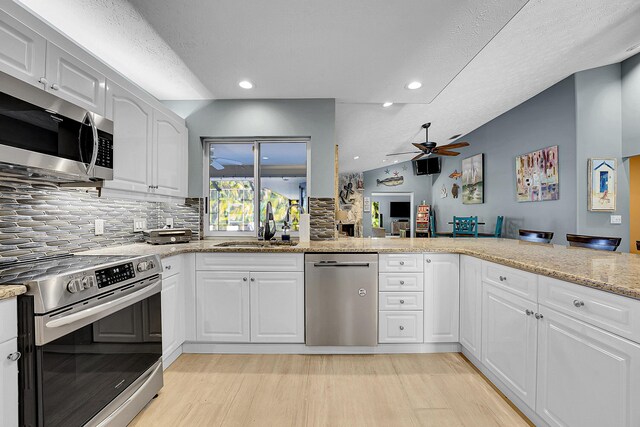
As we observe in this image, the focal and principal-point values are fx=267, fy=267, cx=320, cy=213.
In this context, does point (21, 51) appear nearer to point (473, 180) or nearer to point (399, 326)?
point (399, 326)

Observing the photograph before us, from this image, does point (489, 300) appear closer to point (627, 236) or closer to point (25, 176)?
point (25, 176)

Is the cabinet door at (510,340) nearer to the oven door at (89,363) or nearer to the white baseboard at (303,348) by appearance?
the white baseboard at (303,348)

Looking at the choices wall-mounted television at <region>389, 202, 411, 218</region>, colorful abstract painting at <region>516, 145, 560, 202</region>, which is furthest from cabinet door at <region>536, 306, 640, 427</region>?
wall-mounted television at <region>389, 202, 411, 218</region>

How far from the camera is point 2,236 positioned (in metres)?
1.49

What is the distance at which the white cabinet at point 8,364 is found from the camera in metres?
0.96

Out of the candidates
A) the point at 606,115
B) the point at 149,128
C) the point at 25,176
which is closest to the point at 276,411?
the point at 25,176

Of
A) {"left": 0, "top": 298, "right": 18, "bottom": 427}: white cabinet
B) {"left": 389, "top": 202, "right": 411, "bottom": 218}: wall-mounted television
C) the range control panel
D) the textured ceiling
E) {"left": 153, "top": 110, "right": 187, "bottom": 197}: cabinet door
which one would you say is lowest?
{"left": 0, "top": 298, "right": 18, "bottom": 427}: white cabinet

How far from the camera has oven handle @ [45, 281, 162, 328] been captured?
43.2 inches

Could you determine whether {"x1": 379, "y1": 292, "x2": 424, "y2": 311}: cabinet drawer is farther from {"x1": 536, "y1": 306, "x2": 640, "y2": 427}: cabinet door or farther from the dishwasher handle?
{"x1": 536, "y1": 306, "x2": 640, "y2": 427}: cabinet door

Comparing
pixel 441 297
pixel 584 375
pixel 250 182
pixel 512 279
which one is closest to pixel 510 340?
pixel 512 279

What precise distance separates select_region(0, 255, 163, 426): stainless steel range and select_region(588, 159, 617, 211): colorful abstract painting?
512 centimetres

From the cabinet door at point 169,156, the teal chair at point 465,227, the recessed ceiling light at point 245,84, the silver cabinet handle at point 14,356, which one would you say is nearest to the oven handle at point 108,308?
the silver cabinet handle at point 14,356

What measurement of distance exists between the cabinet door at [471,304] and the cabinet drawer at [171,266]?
2.30 meters

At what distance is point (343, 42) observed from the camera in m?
1.88
